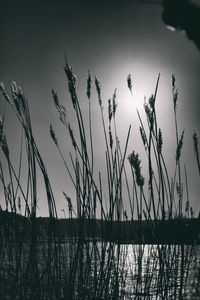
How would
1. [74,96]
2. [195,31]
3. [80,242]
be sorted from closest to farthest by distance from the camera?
[195,31]
[74,96]
[80,242]

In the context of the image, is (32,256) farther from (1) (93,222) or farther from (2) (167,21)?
(2) (167,21)

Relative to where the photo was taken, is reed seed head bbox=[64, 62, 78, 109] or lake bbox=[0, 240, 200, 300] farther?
lake bbox=[0, 240, 200, 300]

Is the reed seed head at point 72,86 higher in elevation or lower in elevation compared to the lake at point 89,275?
higher

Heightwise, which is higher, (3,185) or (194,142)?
(194,142)

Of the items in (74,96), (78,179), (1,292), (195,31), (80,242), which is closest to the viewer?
(195,31)

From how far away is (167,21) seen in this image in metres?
0.41

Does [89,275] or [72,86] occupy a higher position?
[72,86]

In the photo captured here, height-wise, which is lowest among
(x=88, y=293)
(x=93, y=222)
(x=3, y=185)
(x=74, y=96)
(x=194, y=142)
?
(x=88, y=293)

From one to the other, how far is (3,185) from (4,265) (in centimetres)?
81

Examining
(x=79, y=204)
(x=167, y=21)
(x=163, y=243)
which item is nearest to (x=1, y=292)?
(x=79, y=204)

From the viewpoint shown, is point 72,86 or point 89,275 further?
point 89,275

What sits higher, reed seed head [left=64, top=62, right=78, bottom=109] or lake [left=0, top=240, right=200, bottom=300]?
reed seed head [left=64, top=62, right=78, bottom=109]

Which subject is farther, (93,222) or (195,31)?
(93,222)

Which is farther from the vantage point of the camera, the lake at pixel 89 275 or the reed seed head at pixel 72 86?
the lake at pixel 89 275
